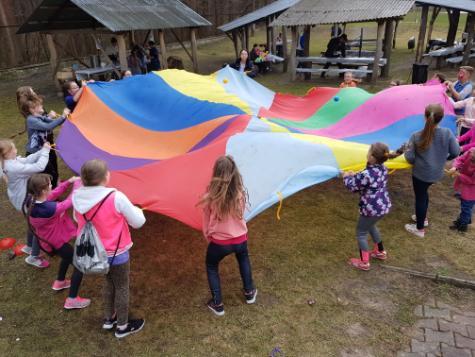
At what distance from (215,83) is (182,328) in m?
3.94

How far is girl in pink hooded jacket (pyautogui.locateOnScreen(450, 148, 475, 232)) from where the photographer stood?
4.11 m

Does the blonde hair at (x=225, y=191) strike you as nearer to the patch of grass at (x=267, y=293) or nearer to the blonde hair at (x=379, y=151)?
the patch of grass at (x=267, y=293)

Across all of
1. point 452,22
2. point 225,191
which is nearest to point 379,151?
point 225,191

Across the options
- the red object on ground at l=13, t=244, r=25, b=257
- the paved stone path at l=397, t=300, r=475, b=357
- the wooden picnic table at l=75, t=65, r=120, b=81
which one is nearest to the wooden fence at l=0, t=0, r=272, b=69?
the wooden picnic table at l=75, t=65, r=120, b=81

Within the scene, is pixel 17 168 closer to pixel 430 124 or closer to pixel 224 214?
pixel 224 214

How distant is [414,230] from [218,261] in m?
2.46

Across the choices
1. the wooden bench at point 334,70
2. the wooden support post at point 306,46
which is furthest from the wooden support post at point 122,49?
the wooden support post at point 306,46

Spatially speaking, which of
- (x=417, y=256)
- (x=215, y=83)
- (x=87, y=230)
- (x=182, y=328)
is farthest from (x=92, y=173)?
(x=215, y=83)

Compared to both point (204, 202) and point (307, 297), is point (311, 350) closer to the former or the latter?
point (307, 297)

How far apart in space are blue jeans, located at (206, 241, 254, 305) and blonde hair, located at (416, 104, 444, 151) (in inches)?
83.4

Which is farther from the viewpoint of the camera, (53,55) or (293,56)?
(293,56)

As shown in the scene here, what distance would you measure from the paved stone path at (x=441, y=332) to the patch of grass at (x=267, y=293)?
0.09 metres

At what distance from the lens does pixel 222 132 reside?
437 centimetres

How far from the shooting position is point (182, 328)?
10.5 ft
